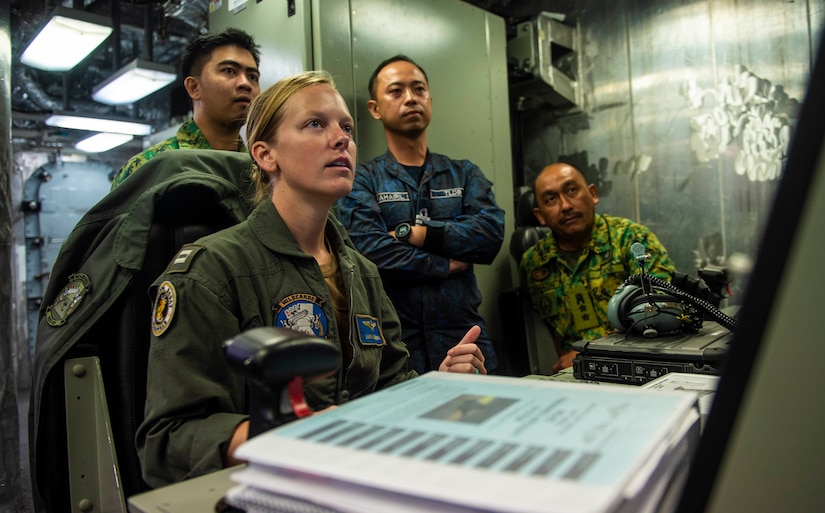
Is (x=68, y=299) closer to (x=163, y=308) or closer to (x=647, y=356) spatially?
(x=163, y=308)

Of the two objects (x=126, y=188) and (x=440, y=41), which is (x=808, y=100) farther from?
(x=440, y=41)

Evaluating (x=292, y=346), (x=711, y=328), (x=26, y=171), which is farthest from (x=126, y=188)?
(x=26, y=171)

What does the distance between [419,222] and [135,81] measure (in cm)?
399

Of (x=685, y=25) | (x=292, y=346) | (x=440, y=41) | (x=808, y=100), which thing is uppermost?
(x=685, y=25)

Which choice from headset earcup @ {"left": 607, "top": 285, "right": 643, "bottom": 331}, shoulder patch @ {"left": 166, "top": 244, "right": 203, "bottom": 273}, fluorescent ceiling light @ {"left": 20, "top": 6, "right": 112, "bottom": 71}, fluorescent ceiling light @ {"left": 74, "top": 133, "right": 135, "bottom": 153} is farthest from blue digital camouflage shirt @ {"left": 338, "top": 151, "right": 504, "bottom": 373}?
fluorescent ceiling light @ {"left": 74, "top": 133, "right": 135, "bottom": 153}

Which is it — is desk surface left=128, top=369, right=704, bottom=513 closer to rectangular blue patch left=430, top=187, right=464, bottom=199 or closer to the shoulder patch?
the shoulder patch

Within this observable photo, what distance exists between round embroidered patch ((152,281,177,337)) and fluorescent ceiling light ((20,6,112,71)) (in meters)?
3.84

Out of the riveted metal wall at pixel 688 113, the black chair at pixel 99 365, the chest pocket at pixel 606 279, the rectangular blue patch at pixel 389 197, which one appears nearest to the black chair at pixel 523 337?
the chest pocket at pixel 606 279

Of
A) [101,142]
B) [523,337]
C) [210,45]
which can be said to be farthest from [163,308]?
[101,142]

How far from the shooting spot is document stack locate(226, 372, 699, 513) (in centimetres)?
43

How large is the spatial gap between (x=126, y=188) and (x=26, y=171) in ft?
24.5

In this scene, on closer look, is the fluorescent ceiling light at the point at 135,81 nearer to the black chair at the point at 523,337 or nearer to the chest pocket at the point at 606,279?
the black chair at the point at 523,337

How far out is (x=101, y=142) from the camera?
7430mm

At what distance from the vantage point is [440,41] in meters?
3.19
